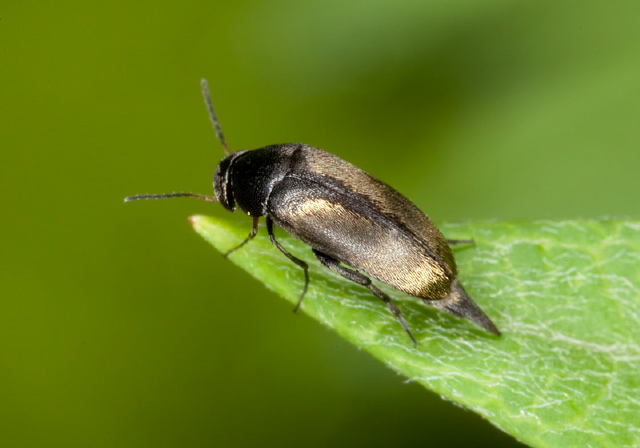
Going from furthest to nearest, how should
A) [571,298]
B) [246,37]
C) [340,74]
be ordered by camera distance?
[340,74], [246,37], [571,298]

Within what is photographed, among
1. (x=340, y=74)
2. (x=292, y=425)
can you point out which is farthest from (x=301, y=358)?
(x=340, y=74)

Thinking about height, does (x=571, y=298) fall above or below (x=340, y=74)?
below

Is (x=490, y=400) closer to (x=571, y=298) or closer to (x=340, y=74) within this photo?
(x=571, y=298)

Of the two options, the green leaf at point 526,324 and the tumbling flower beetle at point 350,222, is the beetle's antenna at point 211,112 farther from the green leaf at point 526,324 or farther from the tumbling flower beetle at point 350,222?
the green leaf at point 526,324

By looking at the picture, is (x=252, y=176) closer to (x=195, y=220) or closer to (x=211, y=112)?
(x=211, y=112)

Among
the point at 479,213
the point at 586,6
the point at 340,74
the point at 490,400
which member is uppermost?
the point at 586,6

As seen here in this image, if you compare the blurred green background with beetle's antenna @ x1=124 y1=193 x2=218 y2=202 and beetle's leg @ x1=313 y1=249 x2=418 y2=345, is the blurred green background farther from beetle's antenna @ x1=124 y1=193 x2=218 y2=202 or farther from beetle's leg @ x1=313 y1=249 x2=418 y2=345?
beetle's leg @ x1=313 y1=249 x2=418 y2=345
